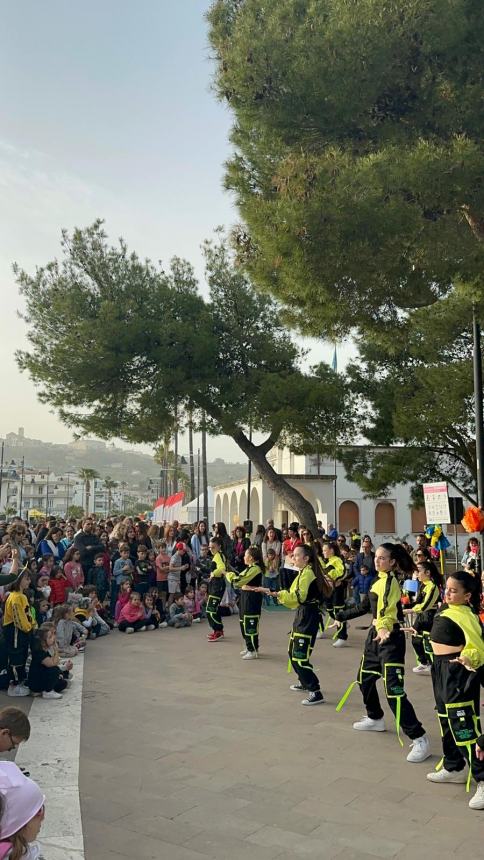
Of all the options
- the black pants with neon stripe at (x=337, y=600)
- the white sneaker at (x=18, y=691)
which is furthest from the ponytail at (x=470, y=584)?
the black pants with neon stripe at (x=337, y=600)

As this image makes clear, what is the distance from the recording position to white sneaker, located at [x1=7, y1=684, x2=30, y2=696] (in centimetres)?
802

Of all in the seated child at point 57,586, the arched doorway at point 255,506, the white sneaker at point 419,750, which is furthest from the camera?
the arched doorway at point 255,506

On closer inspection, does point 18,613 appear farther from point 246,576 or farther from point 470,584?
point 470,584

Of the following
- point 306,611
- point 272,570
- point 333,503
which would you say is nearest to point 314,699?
point 306,611

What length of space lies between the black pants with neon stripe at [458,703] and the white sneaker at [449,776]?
0.04 metres

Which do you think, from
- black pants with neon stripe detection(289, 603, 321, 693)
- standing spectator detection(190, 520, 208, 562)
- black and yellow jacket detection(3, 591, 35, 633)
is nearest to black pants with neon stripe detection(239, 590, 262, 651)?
black pants with neon stripe detection(289, 603, 321, 693)

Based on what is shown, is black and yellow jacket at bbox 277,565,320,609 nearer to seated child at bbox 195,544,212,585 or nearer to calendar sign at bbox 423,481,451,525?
calendar sign at bbox 423,481,451,525

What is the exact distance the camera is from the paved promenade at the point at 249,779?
4340mm

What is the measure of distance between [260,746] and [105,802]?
165 centimetres

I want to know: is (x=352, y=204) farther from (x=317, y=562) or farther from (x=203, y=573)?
(x=203, y=573)

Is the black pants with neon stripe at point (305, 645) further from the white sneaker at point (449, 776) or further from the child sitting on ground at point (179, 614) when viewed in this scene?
the child sitting on ground at point (179, 614)

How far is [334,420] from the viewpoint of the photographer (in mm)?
18078

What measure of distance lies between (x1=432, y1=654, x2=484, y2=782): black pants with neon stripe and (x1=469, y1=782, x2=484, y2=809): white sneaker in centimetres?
6

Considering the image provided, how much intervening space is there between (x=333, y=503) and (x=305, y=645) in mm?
33964
